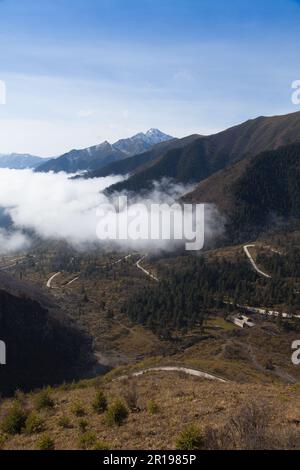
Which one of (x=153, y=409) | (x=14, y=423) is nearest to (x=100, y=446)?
(x=153, y=409)

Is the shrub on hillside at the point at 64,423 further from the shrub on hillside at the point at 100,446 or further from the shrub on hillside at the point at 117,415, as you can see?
the shrub on hillside at the point at 100,446

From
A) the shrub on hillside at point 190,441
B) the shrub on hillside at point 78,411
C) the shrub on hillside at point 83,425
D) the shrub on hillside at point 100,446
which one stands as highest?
the shrub on hillside at point 190,441

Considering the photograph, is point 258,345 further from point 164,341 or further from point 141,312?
point 141,312

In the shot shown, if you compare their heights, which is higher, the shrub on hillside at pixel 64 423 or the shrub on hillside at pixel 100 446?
the shrub on hillside at pixel 100 446

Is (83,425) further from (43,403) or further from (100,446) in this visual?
(43,403)

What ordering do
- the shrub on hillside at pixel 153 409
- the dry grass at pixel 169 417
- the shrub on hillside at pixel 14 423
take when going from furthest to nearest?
1. the shrub on hillside at pixel 14 423
2. the shrub on hillside at pixel 153 409
3. the dry grass at pixel 169 417

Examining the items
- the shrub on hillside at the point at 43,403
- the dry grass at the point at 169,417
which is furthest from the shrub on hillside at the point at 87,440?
the shrub on hillside at the point at 43,403

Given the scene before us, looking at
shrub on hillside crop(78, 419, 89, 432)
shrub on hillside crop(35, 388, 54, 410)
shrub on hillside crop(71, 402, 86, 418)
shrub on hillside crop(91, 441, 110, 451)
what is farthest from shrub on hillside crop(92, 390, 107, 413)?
shrub on hillside crop(91, 441, 110, 451)

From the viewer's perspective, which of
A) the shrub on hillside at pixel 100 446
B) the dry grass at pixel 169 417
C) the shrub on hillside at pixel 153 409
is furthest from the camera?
the shrub on hillside at pixel 153 409

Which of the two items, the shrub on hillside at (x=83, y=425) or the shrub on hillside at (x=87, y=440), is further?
the shrub on hillside at (x=83, y=425)

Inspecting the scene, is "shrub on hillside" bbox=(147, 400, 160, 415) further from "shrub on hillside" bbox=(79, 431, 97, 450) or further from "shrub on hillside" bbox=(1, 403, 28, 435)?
"shrub on hillside" bbox=(1, 403, 28, 435)
